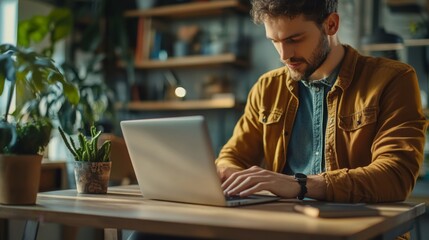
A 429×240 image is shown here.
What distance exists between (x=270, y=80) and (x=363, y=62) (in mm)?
335

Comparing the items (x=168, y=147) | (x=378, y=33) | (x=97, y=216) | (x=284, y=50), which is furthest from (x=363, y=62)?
(x=378, y=33)

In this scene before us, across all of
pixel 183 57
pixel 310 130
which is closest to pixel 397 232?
pixel 310 130

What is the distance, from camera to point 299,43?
1787 millimetres

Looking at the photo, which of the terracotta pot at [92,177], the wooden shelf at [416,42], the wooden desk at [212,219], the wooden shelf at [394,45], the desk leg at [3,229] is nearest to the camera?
the wooden desk at [212,219]

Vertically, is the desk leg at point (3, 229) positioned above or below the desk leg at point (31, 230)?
below

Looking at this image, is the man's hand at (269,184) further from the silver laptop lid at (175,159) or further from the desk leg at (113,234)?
the desk leg at (113,234)

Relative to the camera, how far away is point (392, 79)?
5.65ft

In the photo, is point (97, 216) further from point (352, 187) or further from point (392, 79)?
point (392, 79)

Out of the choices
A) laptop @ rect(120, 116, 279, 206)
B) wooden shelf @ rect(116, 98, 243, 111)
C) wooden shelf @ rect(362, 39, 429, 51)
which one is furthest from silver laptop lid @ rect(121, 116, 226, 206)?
wooden shelf @ rect(116, 98, 243, 111)

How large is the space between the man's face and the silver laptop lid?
0.58 m

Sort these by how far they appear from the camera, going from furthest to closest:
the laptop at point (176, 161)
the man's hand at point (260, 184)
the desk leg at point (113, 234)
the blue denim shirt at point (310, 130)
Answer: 1. the blue denim shirt at point (310, 130)
2. the desk leg at point (113, 234)
3. the man's hand at point (260, 184)
4. the laptop at point (176, 161)

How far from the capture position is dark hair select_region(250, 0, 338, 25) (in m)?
1.75

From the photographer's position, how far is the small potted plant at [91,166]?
1.62m

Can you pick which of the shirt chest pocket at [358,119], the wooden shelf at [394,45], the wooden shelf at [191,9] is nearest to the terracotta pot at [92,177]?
the shirt chest pocket at [358,119]
